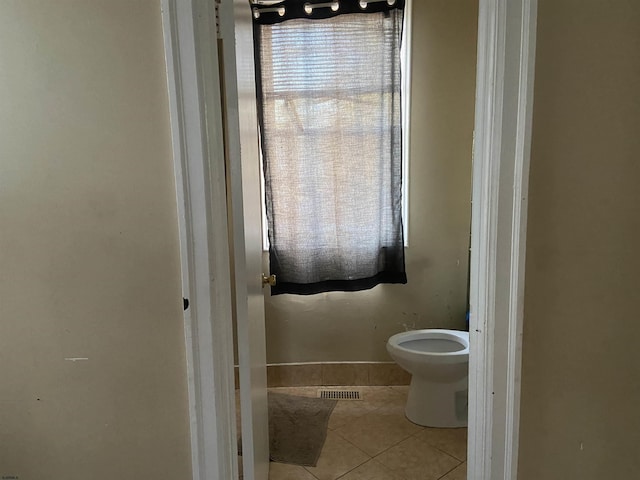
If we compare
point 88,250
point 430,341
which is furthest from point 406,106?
point 88,250

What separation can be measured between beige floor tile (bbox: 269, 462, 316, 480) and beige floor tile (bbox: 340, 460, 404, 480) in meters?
0.16

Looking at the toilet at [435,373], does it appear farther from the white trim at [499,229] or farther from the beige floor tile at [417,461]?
the white trim at [499,229]

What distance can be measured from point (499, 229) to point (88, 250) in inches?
37.9

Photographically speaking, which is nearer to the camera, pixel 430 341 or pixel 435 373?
pixel 435 373

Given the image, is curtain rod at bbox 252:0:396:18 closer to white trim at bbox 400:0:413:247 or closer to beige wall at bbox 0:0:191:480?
white trim at bbox 400:0:413:247

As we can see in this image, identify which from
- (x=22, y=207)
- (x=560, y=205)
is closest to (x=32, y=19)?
(x=22, y=207)

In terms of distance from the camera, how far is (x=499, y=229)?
39.2 inches

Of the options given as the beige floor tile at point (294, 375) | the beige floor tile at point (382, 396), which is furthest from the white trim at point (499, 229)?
the beige floor tile at point (294, 375)

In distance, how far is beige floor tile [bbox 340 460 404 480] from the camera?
1740 millimetres

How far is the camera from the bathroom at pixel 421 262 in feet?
7.54

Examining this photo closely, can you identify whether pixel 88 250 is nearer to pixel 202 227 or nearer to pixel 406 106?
pixel 202 227

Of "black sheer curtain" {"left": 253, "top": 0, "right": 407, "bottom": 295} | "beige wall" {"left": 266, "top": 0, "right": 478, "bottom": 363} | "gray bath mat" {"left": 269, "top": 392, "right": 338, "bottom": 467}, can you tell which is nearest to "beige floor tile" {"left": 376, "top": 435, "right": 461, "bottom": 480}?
"gray bath mat" {"left": 269, "top": 392, "right": 338, "bottom": 467}

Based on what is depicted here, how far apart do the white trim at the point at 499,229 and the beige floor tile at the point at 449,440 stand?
89cm

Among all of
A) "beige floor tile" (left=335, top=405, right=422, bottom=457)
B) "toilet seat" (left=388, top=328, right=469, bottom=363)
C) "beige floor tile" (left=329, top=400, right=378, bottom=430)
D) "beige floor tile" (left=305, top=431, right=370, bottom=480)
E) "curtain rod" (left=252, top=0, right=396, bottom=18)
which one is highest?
"curtain rod" (left=252, top=0, right=396, bottom=18)
